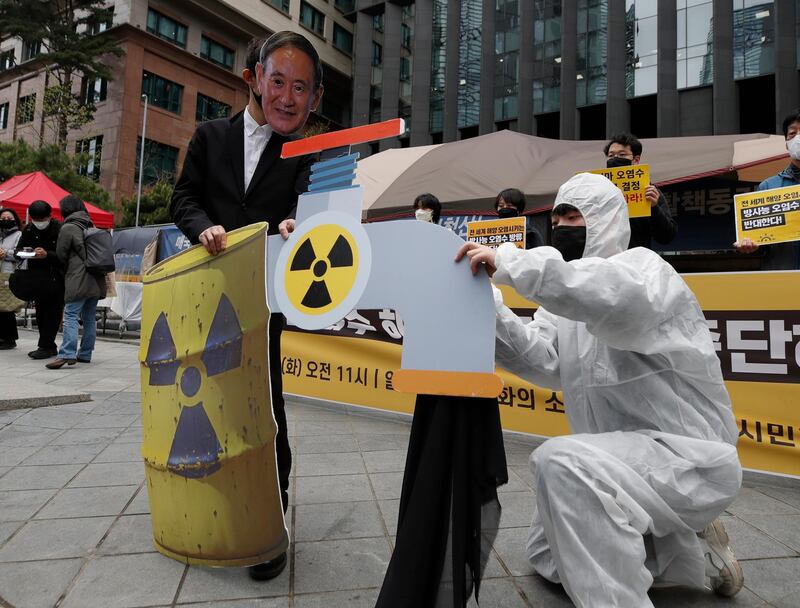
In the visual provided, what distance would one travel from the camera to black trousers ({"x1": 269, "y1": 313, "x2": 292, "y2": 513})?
1.98m

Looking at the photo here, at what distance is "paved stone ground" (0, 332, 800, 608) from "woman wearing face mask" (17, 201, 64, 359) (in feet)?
8.46

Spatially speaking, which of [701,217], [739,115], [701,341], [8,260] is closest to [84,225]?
[8,260]

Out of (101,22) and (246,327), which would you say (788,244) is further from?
(101,22)

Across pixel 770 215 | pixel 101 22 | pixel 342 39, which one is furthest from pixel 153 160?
pixel 770 215

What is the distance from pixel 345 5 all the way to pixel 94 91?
18.8m

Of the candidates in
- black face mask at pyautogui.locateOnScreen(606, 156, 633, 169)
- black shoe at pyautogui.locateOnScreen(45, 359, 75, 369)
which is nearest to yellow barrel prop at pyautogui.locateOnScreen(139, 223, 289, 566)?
black face mask at pyautogui.locateOnScreen(606, 156, 633, 169)

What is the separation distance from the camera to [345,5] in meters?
37.4

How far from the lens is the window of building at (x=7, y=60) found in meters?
29.1

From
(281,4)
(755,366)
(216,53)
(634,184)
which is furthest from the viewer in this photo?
(281,4)

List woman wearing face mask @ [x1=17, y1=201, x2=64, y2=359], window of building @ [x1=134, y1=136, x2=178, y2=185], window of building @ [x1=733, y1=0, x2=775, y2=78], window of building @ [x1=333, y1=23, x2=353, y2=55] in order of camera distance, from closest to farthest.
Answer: woman wearing face mask @ [x1=17, y1=201, x2=64, y2=359] < window of building @ [x1=733, y1=0, x2=775, y2=78] < window of building @ [x1=134, y1=136, x2=178, y2=185] < window of building @ [x1=333, y1=23, x2=353, y2=55]

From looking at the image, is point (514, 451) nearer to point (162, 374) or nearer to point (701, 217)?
point (162, 374)

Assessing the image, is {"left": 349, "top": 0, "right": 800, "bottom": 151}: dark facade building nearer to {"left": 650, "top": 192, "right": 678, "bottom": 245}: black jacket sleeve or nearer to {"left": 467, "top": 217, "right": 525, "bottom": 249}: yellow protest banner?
{"left": 467, "top": 217, "right": 525, "bottom": 249}: yellow protest banner

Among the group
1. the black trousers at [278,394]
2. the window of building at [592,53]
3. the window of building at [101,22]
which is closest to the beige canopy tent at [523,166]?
the black trousers at [278,394]

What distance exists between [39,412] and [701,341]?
4.44m
